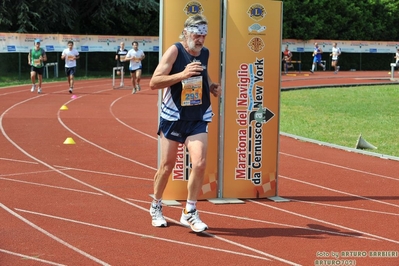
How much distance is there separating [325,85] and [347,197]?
85.4ft

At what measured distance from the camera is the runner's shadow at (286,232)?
7.75m

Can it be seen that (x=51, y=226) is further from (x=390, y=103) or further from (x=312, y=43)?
(x=312, y=43)

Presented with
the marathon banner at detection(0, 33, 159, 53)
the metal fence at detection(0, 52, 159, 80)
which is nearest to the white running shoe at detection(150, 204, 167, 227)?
the marathon banner at detection(0, 33, 159, 53)

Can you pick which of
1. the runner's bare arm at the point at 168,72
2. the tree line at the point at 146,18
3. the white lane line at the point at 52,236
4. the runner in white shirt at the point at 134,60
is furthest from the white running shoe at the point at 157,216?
the tree line at the point at 146,18

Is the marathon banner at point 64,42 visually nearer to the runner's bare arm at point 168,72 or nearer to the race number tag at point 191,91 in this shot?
the runner's bare arm at point 168,72

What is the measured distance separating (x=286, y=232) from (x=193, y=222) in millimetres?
950

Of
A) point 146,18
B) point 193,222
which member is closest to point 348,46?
point 146,18

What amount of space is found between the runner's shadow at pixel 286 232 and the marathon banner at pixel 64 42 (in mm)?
28100

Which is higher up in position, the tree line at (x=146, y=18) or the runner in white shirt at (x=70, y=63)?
the tree line at (x=146, y=18)

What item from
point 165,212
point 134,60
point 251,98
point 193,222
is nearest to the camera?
point 193,222

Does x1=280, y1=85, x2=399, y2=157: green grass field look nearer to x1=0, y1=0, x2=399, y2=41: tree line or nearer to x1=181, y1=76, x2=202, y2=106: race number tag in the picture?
x1=181, y1=76, x2=202, y2=106: race number tag

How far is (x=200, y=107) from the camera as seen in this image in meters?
7.87

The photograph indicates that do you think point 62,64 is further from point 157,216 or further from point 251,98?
point 157,216

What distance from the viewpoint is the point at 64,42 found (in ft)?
122
